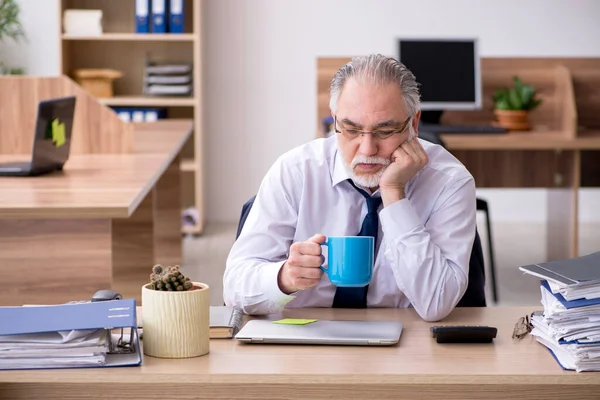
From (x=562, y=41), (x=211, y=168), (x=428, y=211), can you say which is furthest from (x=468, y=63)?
(x=428, y=211)

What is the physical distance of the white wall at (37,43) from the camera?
6035 millimetres

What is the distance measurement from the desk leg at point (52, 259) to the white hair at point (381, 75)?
0.90 metres

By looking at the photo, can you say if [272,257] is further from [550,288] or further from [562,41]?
[562,41]

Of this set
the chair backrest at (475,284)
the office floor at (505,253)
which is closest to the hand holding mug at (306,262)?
the chair backrest at (475,284)

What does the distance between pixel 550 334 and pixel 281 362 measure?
1.35 feet

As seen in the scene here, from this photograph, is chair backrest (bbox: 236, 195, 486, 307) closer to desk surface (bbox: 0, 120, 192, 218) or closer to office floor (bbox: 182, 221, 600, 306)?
desk surface (bbox: 0, 120, 192, 218)

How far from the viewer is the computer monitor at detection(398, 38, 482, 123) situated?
4.70 metres

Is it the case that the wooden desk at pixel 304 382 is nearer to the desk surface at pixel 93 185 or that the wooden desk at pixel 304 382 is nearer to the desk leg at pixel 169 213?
the desk surface at pixel 93 185

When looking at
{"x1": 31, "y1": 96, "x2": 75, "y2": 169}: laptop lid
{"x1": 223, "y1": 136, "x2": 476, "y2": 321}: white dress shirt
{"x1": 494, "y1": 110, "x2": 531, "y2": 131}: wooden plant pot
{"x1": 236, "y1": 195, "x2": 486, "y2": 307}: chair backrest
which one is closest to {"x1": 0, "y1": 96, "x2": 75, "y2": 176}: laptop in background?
{"x1": 31, "y1": 96, "x2": 75, "y2": 169}: laptop lid

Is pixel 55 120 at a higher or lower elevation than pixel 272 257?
higher

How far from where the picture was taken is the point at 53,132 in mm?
3121

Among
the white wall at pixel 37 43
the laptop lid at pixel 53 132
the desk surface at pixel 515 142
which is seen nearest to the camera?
the laptop lid at pixel 53 132

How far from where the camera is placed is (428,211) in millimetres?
1852

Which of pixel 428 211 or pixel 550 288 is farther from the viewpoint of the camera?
pixel 428 211
